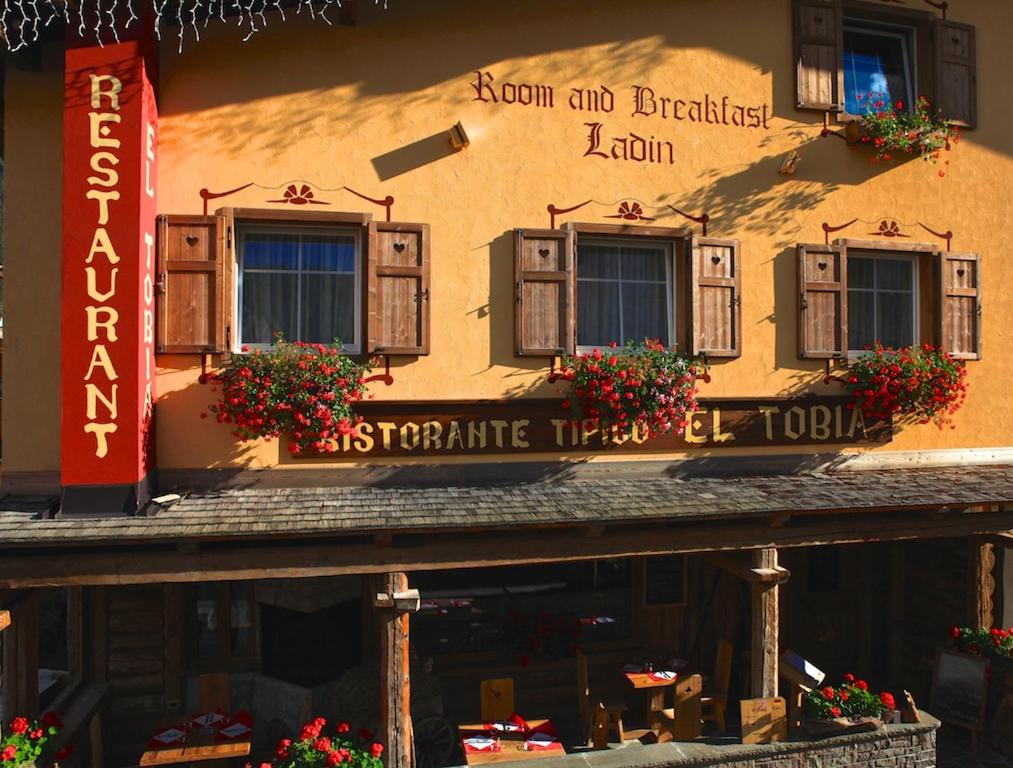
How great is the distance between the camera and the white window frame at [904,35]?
8641 mm

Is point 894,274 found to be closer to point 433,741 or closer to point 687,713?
point 687,713

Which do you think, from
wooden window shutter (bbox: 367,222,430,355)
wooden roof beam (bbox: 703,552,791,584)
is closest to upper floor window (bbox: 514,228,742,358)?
wooden window shutter (bbox: 367,222,430,355)

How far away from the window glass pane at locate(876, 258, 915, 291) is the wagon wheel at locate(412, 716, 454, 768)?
21.7ft

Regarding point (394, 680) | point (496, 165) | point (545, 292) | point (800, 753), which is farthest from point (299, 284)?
point (800, 753)

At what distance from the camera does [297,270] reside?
717cm

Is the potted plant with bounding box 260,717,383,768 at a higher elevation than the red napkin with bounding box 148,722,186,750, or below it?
higher

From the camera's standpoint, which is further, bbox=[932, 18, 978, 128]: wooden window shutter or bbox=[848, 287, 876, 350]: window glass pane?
bbox=[932, 18, 978, 128]: wooden window shutter

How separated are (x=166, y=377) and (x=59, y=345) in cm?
96

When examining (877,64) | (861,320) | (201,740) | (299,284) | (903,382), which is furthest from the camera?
(877,64)

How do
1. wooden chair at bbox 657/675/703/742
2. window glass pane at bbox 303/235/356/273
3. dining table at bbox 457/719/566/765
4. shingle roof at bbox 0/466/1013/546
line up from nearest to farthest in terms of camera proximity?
shingle roof at bbox 0/466/1013/546
dining table at bbox 457/719/566/765
window glass pane at bbox 303/235/356/273
wooden chair at bbox 657/675/703/742

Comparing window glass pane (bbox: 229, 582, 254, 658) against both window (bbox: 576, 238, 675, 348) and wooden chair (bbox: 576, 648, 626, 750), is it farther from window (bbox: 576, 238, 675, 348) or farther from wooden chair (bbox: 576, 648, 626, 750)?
window (bbox: 576, 238, 675, 348)

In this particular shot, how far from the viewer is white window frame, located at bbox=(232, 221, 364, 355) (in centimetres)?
704

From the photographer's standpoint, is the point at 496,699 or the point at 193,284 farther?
the point at 496,699

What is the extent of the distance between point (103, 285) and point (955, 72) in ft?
29.3
